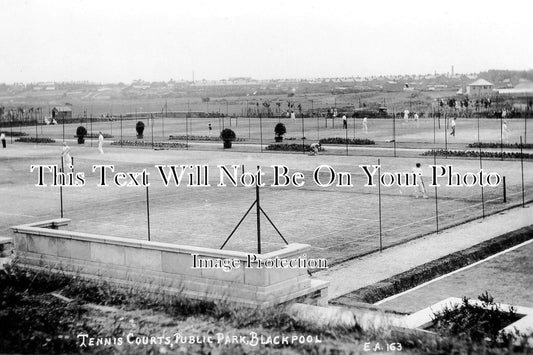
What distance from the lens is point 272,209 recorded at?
90.6 feet

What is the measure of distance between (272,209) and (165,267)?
13184 mm

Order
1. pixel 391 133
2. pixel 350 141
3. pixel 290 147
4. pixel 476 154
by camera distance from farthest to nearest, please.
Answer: pixel 391 133
pixel 350 141
pixel 290 147
pixel 476 154

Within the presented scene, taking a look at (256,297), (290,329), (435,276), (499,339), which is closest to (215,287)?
(256,297)

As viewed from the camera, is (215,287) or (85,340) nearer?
(85,340)

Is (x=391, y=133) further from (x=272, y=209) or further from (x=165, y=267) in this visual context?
(x=165, y=267)

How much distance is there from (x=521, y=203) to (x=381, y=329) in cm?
1773

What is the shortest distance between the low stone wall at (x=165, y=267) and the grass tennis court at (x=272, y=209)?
551 centimetres

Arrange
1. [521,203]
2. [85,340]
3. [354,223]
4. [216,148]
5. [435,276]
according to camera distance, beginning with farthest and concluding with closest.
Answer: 1. [216,148]
2. [521,203]
3. [354,223]
4. [435,276]
5. [85,340]

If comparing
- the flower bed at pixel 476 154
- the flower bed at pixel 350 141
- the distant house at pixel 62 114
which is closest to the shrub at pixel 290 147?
the flower bed at pixel 350 141

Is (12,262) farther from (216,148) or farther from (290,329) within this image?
(216,148)

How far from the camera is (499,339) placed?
11172mm

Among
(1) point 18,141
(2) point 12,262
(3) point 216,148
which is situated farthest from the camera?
(1) point 18,141

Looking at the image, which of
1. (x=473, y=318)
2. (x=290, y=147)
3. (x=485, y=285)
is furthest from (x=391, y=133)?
(x=473, y=318)

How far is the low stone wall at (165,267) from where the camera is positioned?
44.2 feet
